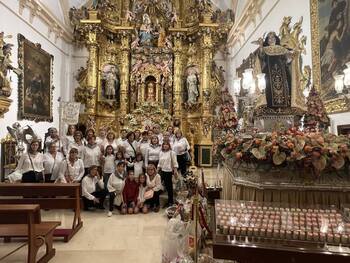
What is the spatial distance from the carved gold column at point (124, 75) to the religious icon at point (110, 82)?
13.0 inches

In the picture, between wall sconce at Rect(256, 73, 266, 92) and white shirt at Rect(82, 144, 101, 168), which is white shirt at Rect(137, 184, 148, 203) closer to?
white shirt at Rect(82, 144, 101, 168)

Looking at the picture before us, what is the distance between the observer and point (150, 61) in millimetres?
14977

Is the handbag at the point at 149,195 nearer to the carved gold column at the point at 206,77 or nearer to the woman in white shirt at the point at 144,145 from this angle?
the woman in white shirt at the point at 144,145

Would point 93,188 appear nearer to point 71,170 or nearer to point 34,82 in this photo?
point 71,170

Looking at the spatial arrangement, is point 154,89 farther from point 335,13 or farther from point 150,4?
point 335,13

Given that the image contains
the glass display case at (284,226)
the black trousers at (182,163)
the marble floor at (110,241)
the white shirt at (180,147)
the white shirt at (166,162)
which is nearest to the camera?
the glass display case at (284,226)

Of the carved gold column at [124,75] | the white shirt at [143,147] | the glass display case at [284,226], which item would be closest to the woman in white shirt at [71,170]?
the white shirt at [143,147]

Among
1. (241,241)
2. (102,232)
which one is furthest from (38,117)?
(241,241)

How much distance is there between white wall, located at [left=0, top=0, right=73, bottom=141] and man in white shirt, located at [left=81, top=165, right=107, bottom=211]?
11.9 feet

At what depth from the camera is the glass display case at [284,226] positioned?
228 cm

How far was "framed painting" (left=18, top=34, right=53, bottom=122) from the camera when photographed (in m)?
9.23

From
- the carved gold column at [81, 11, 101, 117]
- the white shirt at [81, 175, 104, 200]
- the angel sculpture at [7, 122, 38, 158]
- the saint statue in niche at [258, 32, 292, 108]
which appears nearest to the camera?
the saint statue in niche at [258, 32, 292, 108]

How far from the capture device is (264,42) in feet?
15.6

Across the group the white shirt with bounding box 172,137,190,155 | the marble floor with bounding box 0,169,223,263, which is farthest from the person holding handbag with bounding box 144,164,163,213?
the white shirt with bounding box 172,137,190,155
